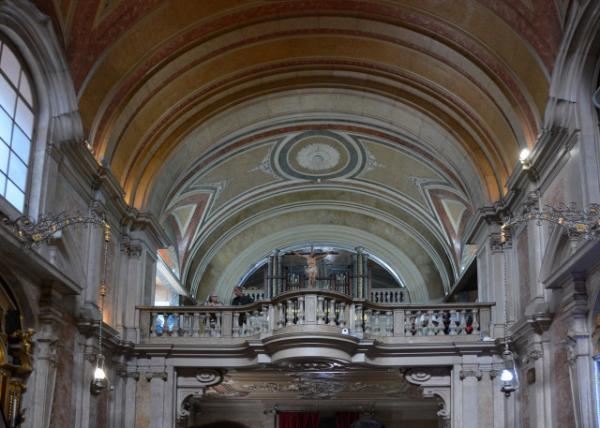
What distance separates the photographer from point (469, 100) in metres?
15.3

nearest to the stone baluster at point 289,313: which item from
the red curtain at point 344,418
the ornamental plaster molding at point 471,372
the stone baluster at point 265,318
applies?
the stone baluster at point 265,318

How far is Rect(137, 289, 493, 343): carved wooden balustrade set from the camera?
48.5 feet

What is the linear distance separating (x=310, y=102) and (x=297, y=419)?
27.4ft

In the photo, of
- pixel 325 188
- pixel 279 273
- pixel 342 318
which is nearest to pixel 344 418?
pixel 279 273

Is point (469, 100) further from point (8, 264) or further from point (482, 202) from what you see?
point (8, 264)

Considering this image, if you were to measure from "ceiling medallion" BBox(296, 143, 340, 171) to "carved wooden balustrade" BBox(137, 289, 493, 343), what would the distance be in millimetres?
5342

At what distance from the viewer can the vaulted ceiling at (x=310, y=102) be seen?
13234mm

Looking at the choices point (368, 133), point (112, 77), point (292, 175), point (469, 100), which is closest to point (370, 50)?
point (469, 100)

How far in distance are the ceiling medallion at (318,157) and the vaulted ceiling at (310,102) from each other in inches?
1.9

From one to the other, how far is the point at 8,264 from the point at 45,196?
52.6 inches

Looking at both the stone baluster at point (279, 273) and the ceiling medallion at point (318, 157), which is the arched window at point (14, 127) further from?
the stone baluster at point (279, 273)

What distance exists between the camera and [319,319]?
1471cm

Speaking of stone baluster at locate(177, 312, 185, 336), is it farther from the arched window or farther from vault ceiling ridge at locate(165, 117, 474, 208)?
the arched window

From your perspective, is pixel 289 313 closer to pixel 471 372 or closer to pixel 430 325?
pixel 430 325
